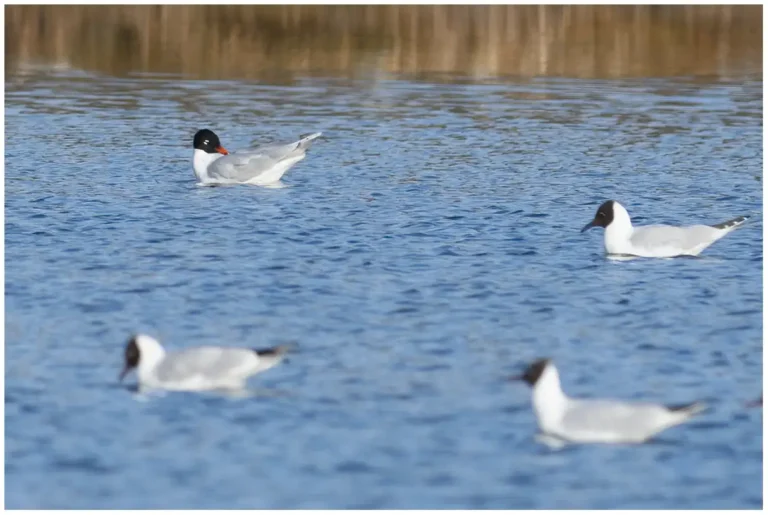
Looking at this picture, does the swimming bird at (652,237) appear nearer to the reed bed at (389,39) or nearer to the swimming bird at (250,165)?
the swimming bird at (250,165)

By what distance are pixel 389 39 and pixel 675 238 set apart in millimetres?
23757

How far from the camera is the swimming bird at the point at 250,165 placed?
21250 mm

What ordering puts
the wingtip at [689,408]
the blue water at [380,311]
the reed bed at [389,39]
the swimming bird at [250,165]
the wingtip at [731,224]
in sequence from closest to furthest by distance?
the blue water at [380,311] < the wingtip at [689,408] < the wingtip at [731,224] < the swimming bird at [250,165] < the reed bed at [389,39]

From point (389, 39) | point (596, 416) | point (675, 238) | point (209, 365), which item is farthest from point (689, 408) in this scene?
point (389, 39)

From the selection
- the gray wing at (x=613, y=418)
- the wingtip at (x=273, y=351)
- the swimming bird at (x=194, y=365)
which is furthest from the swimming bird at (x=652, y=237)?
the gray wing at (x=613, y=418)

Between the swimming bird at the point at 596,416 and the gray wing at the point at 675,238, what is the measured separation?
590 centimetres

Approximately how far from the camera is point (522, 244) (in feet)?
55.2

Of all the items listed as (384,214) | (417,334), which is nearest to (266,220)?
(384,214)

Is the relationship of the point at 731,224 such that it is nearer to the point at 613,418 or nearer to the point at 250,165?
the point at 613,418

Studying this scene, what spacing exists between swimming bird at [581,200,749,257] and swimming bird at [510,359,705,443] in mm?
5907

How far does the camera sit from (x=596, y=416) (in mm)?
10070

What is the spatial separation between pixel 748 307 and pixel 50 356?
6.06 m

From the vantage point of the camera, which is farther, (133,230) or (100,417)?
(133,230)

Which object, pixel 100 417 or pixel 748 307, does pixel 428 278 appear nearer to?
pixel 748 307
